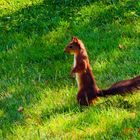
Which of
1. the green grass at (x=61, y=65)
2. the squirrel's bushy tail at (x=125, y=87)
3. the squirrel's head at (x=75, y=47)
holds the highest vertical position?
the squirrel's head at (x=75, y=47)

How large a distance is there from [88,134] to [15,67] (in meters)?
2.52

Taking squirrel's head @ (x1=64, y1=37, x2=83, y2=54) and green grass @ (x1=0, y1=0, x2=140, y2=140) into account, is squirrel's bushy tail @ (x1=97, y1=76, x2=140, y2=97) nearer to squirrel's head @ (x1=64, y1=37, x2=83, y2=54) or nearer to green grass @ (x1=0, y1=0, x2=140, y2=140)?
green grass @ (x1=0, y1=0, x2=140, y2=140)

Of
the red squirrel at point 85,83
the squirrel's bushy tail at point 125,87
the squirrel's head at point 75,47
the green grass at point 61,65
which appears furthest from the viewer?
the squirrel's head at point 75,47

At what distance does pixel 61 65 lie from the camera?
24.2 ft

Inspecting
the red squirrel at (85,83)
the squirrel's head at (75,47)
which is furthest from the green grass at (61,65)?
the squirrel's head at (75,47)

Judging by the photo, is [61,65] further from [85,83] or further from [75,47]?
[85,83]

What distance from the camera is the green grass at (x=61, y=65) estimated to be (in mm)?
5490

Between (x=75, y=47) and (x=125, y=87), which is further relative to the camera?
(x=75, y=47)

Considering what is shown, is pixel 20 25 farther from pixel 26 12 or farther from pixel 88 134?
pixel 88 134

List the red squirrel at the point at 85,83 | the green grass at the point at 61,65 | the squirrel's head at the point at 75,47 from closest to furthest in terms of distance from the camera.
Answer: the green grass at the point at 61,65 < the red squirrel at the point at 85,83 < the squirrel's head at the point at 75,47

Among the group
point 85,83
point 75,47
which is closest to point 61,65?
point 75,47

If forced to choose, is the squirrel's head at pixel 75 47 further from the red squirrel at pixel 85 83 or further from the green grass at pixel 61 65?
the green grass at pixel 61 65

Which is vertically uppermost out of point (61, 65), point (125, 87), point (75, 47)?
point (75, 47)

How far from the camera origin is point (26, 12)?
9.48 metres
